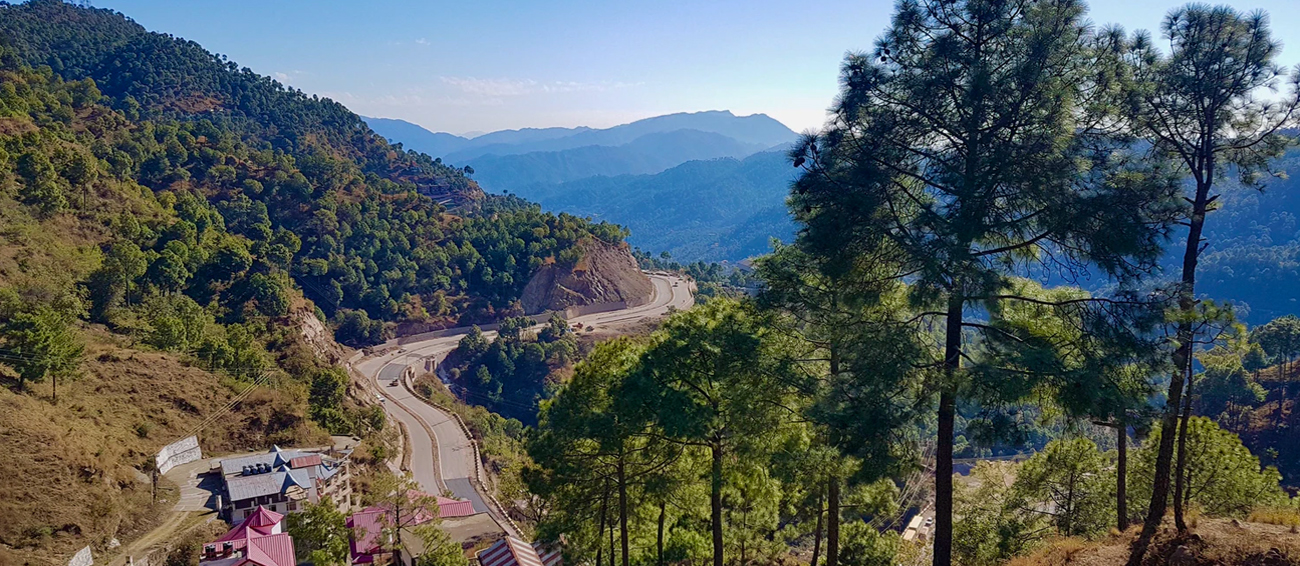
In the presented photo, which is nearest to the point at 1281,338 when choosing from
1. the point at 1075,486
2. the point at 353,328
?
the point at 1075,486

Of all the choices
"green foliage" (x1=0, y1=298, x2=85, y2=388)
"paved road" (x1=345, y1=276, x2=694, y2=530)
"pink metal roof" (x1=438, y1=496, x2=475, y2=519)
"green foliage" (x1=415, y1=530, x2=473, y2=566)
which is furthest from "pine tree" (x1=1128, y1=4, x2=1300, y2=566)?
"green foliage" (x1=0, y1=298, x2=85, y2=388)

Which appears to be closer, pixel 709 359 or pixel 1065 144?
pixel 1065 144

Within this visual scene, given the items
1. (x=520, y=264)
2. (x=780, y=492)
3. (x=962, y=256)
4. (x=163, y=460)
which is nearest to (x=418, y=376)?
(x=520, y=264)

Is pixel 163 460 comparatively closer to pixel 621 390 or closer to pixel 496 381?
pixel 621 390

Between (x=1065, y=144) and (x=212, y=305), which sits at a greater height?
(x=1065, y=144)

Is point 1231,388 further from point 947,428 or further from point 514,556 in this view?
point 947,428

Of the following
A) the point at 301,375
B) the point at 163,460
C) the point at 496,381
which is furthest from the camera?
the point at 496,381

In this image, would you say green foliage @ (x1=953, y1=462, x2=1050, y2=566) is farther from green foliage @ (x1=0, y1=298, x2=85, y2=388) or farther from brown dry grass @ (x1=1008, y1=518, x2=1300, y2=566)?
green foliage @ (x1=0, y1=298, x2=85, y2=388)
